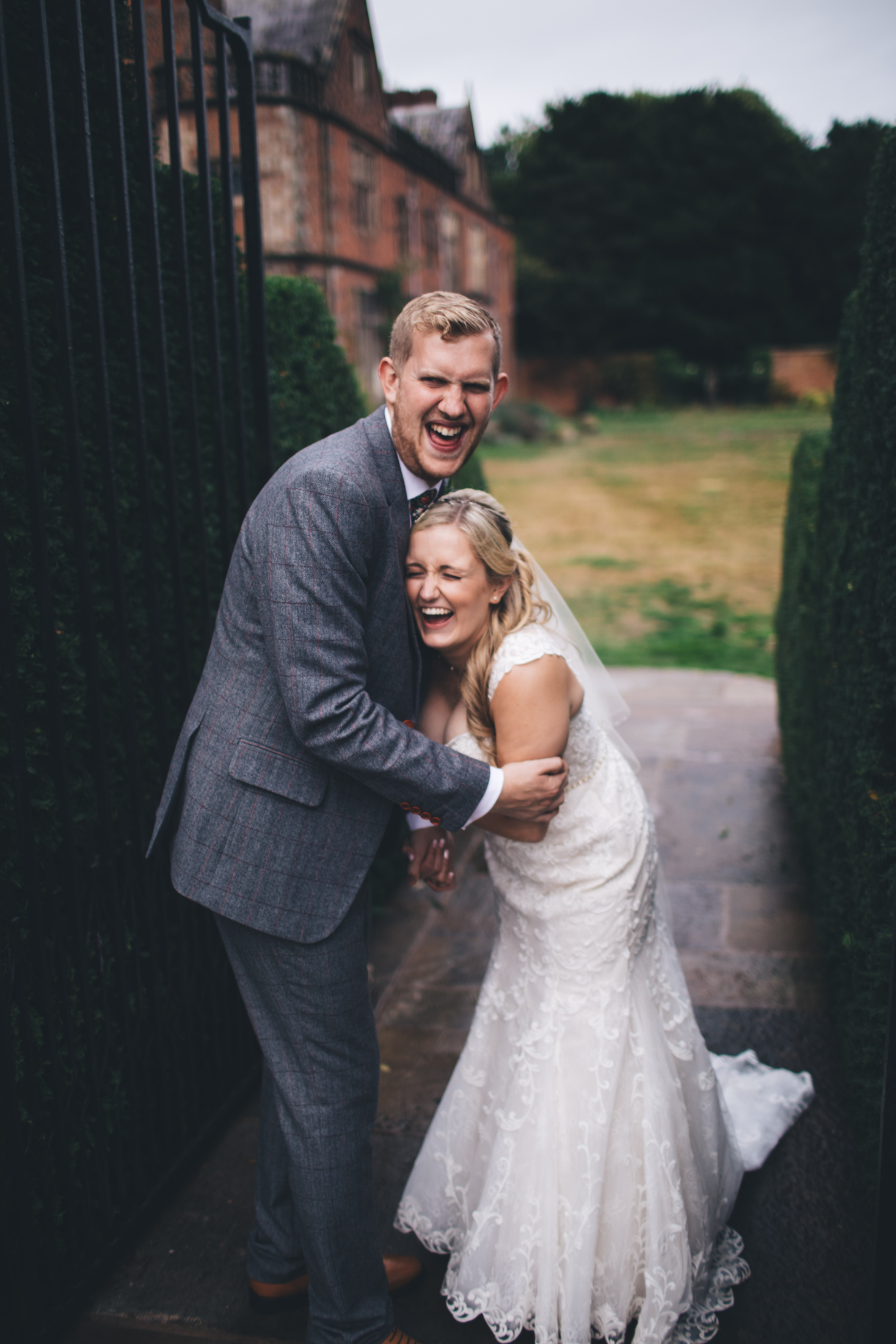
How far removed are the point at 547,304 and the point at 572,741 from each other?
44.1 m

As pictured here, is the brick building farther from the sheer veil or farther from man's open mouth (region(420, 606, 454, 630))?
man's open mouth (region(420, 606, 454, 630))

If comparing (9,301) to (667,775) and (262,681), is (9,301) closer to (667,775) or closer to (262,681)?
(262,681)

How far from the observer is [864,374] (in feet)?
9.03

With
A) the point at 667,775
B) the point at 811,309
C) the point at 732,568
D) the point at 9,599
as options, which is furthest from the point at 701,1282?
the point at 811,309

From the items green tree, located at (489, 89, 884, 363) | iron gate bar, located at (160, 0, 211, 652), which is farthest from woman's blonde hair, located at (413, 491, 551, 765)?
green tree, located at (489, 89, 884, 363)

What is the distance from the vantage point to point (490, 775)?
2.02 metres

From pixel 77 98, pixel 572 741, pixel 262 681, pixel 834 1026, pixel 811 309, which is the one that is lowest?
pixel 834 1026

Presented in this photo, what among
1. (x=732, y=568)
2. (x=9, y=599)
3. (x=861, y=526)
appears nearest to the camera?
(x=9, y=599)

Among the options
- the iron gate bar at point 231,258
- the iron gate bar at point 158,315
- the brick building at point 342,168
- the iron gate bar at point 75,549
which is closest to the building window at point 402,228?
the brick building at point 342,168

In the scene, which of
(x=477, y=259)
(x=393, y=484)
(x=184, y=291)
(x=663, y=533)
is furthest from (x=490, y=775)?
(x=477, y=259)

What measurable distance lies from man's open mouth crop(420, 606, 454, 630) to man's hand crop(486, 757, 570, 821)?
36cm

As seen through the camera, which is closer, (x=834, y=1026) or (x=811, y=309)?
(x=834, y=1026)

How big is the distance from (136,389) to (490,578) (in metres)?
1.02

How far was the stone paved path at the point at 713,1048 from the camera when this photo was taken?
89.0 inches
